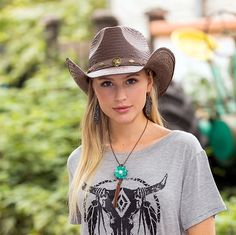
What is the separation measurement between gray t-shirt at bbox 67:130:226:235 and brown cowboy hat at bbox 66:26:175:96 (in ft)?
0.99

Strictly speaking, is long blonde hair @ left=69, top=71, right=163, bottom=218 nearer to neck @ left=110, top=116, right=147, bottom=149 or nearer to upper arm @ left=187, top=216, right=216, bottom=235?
neck @ left=110, top=116, right=147, bottom=149

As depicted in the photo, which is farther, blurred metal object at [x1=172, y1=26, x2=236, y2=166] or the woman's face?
blurred metal object at [x1=172, y1=26, x2=236, y2=166]

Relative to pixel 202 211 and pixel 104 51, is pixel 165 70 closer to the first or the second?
pixel 104 51

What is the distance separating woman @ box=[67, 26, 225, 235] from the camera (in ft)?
8.80

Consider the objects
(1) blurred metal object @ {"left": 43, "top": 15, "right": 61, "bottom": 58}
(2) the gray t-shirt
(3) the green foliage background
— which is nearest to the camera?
(2) the gray t-shirt

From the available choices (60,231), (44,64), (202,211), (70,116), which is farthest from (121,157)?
(44,64)

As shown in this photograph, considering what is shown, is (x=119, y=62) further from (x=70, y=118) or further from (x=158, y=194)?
(x=70, y=118)

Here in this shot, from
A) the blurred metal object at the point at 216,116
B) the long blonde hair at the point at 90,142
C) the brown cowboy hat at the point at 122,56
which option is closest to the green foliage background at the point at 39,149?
the blurred metal object at the point at 216,116

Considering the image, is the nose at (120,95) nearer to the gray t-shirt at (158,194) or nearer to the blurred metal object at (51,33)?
the gray t-shirt at (158,194)

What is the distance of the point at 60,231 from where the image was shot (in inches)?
202

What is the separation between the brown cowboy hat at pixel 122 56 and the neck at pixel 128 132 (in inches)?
8.5

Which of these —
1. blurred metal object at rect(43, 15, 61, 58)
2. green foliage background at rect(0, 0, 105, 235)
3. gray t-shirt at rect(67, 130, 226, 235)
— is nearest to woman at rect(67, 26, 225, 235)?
gray t-shirt at rect(67, 130, 226, 235)

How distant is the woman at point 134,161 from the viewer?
268 centimetres

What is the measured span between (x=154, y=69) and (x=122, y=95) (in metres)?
0.21
